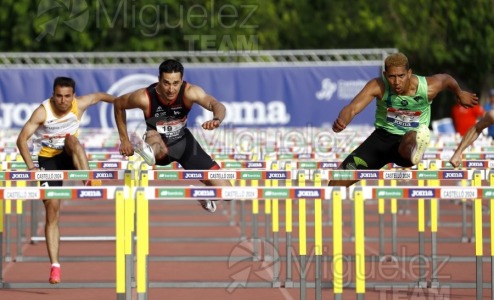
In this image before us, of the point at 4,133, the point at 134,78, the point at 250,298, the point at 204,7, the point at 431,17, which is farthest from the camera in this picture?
the point at 431,17

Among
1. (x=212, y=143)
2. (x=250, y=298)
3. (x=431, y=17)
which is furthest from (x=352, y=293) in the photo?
(x=431, y=17)

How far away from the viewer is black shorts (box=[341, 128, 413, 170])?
13.1 metres

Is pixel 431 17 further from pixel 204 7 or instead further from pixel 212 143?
pixel 212 143

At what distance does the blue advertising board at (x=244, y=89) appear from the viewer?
27.8 meters

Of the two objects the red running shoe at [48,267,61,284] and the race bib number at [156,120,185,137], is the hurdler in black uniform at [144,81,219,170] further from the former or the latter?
the red running shoe at [48,267,61,284]

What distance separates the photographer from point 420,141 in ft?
40.8

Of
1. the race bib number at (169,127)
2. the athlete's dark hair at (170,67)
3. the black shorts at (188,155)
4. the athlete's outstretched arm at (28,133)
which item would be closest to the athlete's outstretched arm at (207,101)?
the athlete's dark hair at (170,67)

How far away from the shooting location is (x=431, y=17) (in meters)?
40.6

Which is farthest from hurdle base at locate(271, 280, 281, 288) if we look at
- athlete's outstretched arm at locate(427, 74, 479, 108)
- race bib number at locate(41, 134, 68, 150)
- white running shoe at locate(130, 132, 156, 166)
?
race bib number at locate(41, 134, 68, 150)

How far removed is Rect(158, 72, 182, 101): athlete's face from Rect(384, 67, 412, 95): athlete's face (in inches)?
75.7

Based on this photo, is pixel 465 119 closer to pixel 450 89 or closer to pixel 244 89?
pixel 244 89

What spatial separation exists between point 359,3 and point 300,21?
92.0 inches

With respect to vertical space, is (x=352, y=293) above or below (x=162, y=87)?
below

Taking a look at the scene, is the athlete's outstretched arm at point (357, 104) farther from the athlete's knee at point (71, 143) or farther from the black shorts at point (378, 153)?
the athlete's knee at point (71, 143)
